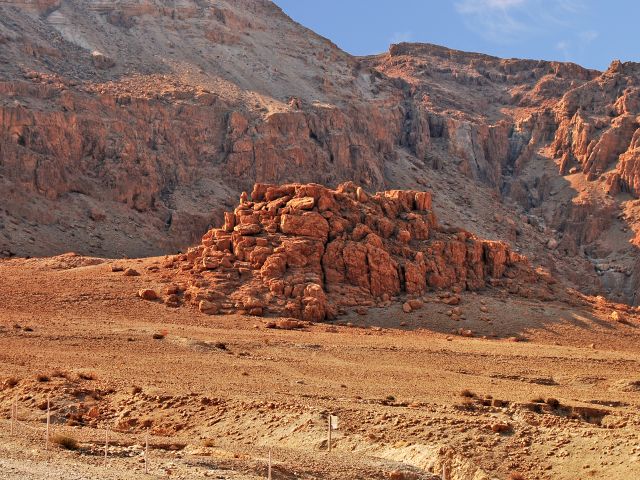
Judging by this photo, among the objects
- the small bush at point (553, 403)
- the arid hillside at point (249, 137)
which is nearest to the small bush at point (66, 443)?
the small bush at point (553, 403)

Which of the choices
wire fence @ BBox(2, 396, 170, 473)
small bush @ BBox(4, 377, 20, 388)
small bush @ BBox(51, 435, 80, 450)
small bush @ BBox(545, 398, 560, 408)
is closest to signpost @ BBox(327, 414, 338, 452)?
wire fence @ BBox(2, 396, 170, 473)

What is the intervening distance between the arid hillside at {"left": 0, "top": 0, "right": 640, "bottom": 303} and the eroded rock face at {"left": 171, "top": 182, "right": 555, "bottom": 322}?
15.1 meters

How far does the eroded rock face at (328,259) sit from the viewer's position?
46281 millimetres

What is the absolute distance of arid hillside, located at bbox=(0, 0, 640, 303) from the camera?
221ft

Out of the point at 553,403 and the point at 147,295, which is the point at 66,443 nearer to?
the point at 553,403

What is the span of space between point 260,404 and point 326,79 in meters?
69.8

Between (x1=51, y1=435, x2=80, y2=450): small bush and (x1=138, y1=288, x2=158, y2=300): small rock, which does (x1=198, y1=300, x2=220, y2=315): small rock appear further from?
(x1=51, y1=435, x2=80, y2=450): small bush

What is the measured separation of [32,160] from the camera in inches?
2596

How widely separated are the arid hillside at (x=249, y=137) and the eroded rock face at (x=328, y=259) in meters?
15.1

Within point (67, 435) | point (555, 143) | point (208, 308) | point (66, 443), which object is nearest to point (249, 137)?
point (555, 143)

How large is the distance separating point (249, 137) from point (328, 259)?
30996 millimetres

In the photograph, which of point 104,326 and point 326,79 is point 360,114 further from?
point 104,326

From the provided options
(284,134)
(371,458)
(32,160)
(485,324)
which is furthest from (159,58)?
(371,458)

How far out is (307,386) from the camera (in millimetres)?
31219
